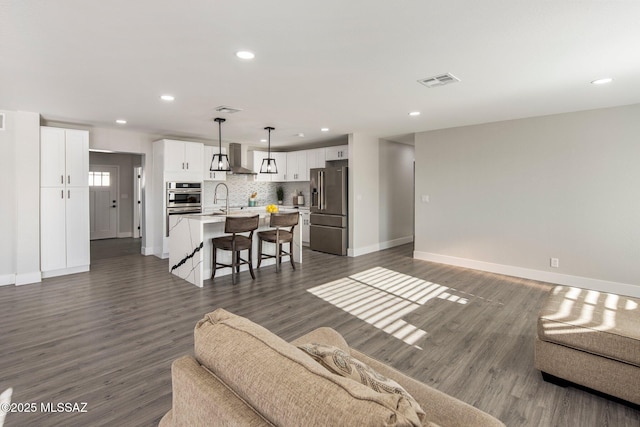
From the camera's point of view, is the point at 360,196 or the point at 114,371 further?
the point at 360,196

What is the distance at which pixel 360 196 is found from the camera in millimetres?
6699

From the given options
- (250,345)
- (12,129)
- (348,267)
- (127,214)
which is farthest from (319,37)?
(127,214)

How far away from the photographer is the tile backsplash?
297 inches

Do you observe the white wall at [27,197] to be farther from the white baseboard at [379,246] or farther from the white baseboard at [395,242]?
the white baseboard at [395,242]

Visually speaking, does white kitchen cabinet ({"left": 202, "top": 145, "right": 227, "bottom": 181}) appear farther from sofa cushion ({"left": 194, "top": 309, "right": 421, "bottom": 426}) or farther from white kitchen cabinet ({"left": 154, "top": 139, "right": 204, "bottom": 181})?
sofa cushion ({"left": 194, "top": 309, "right": 421, "bottom": 426})

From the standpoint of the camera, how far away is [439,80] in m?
3.28

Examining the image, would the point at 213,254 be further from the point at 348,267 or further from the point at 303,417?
the point at 303,417

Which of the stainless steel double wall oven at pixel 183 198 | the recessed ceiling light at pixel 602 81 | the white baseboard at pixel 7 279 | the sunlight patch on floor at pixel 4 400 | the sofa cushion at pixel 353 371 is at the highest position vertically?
the recessed ceiling light at pixel 602 81

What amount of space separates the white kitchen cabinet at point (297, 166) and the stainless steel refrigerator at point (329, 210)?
807mm

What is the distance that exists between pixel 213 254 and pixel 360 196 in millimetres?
3288

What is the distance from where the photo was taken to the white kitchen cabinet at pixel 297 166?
25.6 ft

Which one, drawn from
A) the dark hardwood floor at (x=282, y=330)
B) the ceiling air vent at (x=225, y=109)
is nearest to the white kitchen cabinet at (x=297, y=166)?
the dark hardwood floor at (x=282, y=330)

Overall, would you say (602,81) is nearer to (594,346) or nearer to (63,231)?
(594,346)

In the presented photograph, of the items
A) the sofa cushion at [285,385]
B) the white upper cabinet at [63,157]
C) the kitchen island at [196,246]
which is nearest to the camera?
the sofa cushion at [285,385]
